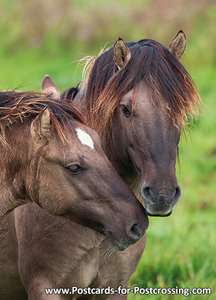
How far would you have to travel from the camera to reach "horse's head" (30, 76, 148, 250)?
322 cm

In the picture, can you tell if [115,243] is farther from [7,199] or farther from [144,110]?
[144,110]

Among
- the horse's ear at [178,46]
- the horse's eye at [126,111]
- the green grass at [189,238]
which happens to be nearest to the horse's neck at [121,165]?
the horse's eye at [126,111]

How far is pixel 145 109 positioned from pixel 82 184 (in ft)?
2.14

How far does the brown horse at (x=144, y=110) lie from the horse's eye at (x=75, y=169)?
0.40 meters

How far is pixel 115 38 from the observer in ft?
51.1

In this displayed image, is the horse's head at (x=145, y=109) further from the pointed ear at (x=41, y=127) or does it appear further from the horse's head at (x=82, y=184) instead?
the pointed ear at (x=41, y=127)

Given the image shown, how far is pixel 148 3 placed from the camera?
55.3 ft

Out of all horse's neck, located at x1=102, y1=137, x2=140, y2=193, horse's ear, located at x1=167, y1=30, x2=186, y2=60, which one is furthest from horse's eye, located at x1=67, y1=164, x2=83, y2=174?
horse's ear, located at x1=167, y1=30, x2=186, y2=60

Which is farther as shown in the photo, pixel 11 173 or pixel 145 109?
pixel 145 109

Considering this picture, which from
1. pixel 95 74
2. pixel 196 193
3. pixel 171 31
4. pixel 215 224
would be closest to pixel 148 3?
pixel 171 31

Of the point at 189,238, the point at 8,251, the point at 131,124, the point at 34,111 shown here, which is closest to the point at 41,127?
the point at 34,111

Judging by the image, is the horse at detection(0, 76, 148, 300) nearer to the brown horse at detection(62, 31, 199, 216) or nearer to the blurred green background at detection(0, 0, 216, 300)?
the brown horse at detection(62, 31, 199, 216)

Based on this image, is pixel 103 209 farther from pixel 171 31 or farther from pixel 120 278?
pixel 171 31

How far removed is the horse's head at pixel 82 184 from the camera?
10.6 ft
